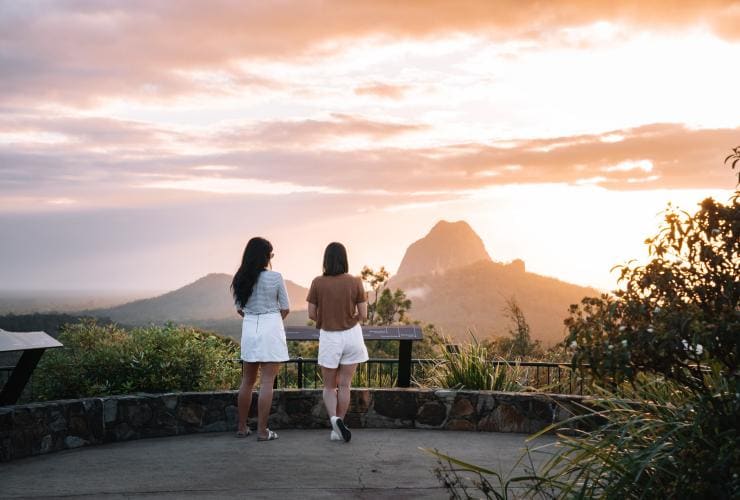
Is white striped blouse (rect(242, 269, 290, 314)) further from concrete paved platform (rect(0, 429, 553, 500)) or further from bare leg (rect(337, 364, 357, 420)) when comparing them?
concrete paved platform (rect(0, 429, 553, 500))

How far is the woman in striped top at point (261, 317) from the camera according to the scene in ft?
29.6

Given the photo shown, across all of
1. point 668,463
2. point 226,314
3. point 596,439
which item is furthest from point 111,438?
point 226,314

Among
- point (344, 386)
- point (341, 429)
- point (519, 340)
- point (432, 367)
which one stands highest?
point (519, 340)

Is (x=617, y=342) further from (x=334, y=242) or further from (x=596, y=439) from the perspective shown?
(x=334, y=242)

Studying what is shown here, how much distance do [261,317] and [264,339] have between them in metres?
0.22

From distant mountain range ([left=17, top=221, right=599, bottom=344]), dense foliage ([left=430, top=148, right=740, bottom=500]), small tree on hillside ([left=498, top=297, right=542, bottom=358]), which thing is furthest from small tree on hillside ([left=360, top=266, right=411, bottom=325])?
distant mountain range ([left=17, top=221, right=599, bottom=344])

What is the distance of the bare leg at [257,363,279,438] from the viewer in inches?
359

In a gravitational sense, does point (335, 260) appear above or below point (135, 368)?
above

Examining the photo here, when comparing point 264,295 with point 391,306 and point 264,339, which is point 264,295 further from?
point 391,306

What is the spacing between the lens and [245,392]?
30.2 feet

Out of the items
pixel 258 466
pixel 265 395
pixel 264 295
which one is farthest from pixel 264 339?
pixel 258 466

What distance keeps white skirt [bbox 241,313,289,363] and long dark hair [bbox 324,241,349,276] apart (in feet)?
2.32

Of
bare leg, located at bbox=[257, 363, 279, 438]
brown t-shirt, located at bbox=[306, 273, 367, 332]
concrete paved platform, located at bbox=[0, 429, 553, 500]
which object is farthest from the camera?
brown t-shirt, located at bbox=[306, 273, 367, 332]

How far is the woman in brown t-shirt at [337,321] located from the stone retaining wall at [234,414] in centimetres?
74
